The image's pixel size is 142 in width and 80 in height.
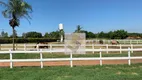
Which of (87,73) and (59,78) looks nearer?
(59,78)

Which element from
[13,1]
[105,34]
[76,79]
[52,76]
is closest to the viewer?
[76,79]

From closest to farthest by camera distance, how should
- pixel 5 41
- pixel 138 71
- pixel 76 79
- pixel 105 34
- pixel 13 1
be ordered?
pixel 76 79 → pixel 138 71 → pixel 13 1 → pixel 5 41 → pixel 105 34

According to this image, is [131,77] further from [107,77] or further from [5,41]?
[5,41]

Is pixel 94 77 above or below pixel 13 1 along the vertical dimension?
below

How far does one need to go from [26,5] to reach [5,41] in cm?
3130

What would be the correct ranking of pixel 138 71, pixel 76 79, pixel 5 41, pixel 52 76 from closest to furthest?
pixel 76 79 → pixel 52 76 → pixel 138 71 → pixel 5 41

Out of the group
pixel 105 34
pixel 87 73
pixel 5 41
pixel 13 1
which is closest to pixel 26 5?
pixel 13 1

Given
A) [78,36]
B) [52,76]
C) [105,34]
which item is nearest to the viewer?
[52,76]

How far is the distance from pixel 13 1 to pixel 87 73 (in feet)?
62.2

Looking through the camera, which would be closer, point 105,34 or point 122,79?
point 122,79

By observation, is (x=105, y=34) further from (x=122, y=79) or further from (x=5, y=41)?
(x=122, y=79)

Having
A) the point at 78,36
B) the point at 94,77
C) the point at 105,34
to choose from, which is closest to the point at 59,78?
the point at 94,77

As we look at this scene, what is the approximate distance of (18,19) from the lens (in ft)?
92.1

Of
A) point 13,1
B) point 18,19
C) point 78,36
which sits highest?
point 13,1
